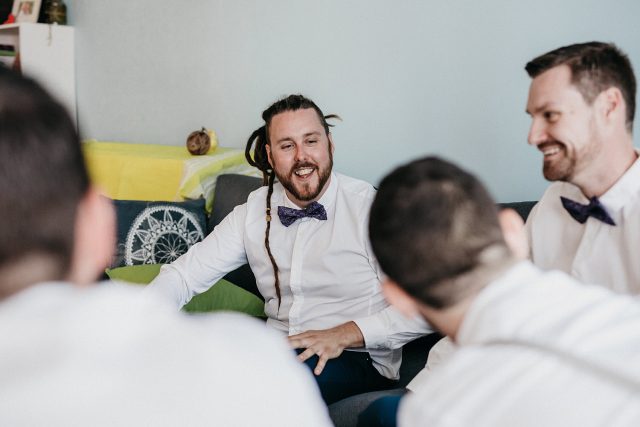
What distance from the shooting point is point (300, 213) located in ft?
6.62

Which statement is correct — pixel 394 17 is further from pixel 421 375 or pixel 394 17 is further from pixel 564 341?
pixel 564 341

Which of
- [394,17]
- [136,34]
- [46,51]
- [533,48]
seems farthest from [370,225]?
[46,51]

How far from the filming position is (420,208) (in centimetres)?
85

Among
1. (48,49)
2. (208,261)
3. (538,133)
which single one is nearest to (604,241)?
(538,133)

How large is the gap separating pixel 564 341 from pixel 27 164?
631mm

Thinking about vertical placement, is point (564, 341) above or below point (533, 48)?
below

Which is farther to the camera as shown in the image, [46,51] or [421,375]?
[46,51]

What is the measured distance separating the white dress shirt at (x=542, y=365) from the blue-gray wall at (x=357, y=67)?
161 centimetres

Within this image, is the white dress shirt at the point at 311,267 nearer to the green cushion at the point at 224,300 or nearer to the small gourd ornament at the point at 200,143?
the green cushion at the point at 224,300

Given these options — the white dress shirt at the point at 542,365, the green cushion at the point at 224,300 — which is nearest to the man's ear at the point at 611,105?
the white dress shirt at the point at 542,365

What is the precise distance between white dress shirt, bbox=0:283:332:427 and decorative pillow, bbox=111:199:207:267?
1.97 m

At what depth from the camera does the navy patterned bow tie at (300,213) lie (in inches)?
78.6

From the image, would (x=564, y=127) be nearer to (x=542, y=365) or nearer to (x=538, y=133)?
(x=538, y=133)

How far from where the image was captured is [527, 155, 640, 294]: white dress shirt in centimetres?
134
